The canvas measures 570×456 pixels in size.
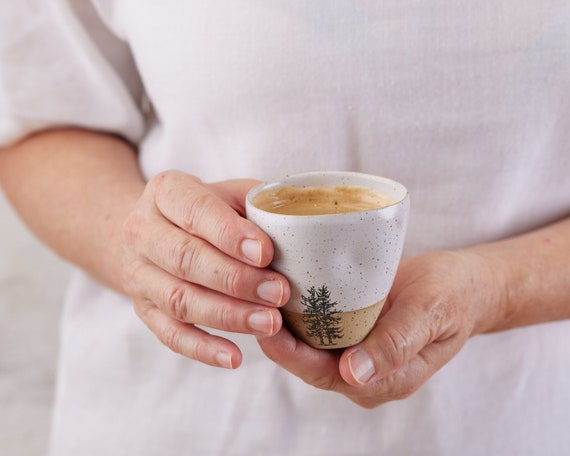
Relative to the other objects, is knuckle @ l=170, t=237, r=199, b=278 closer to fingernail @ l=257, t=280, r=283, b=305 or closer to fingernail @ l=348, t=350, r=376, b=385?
fingernail @ l=257, t=280, r=283, b=305

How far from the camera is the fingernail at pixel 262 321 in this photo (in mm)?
615

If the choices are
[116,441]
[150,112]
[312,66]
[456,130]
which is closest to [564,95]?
[456,130]

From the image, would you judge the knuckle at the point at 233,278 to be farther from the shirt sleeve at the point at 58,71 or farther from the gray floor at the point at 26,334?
the gray floor at the point at 26,334

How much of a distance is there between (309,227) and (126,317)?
46cm

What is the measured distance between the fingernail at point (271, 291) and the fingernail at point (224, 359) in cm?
8

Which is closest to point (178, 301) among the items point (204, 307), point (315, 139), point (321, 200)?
point (204, 307)

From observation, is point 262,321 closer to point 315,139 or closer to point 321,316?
point 321,316

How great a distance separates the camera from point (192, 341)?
2.23ft

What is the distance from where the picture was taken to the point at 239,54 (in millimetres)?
826

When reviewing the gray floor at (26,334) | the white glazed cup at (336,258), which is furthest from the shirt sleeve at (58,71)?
the gray floor at (26,334)

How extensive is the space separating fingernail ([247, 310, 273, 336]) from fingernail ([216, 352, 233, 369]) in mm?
54

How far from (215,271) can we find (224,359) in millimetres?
95

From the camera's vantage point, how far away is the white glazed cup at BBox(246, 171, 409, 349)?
22.6 inches

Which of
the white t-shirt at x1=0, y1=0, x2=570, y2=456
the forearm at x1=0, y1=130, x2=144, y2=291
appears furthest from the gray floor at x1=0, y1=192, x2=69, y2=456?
the forearm at x1=0, y1=130, x2=144, y2=291
